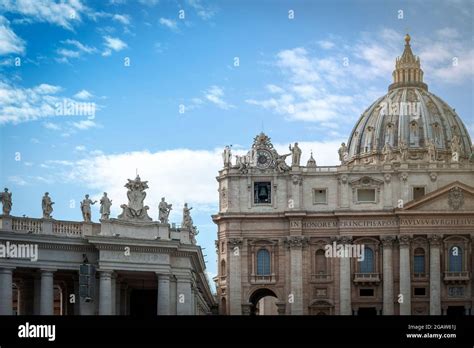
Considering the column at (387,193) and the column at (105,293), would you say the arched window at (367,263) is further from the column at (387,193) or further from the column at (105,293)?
the column at (105,293)

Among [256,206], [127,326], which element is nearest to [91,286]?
[127,326]

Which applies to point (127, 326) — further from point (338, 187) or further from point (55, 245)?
point (338, 187)

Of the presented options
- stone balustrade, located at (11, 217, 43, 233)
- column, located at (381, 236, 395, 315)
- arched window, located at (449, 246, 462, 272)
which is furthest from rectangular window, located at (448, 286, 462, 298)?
stone balustrade, located at (11, 217, 43, 233)

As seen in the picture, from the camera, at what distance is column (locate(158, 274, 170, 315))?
62719mm

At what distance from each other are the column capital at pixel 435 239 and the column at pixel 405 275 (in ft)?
7.13

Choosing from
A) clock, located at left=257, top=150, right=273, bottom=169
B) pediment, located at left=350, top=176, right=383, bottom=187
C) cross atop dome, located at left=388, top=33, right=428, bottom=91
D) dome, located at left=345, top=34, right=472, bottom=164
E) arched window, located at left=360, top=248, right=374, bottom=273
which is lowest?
arched window, located at left=360, top=248, right=374, bottom=273

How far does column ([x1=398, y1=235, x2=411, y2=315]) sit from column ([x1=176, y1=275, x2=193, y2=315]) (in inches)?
2023

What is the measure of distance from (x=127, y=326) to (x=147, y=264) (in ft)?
48.4

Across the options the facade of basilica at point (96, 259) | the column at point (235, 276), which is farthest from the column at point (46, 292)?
the column at point (235, 276)

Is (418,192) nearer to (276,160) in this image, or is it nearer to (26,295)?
(276,160)

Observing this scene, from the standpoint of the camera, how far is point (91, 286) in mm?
59781

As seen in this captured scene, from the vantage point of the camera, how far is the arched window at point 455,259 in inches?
4510

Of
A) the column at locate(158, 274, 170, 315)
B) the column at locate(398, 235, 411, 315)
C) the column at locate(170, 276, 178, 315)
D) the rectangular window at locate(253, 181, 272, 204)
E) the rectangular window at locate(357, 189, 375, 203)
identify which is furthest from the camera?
the rectangular window at locate(253, 181, 272, 204)

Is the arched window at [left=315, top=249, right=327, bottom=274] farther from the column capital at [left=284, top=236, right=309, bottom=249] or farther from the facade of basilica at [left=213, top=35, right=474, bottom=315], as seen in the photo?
the column capital at [left=284, top=236, right=309, bottom=249]
